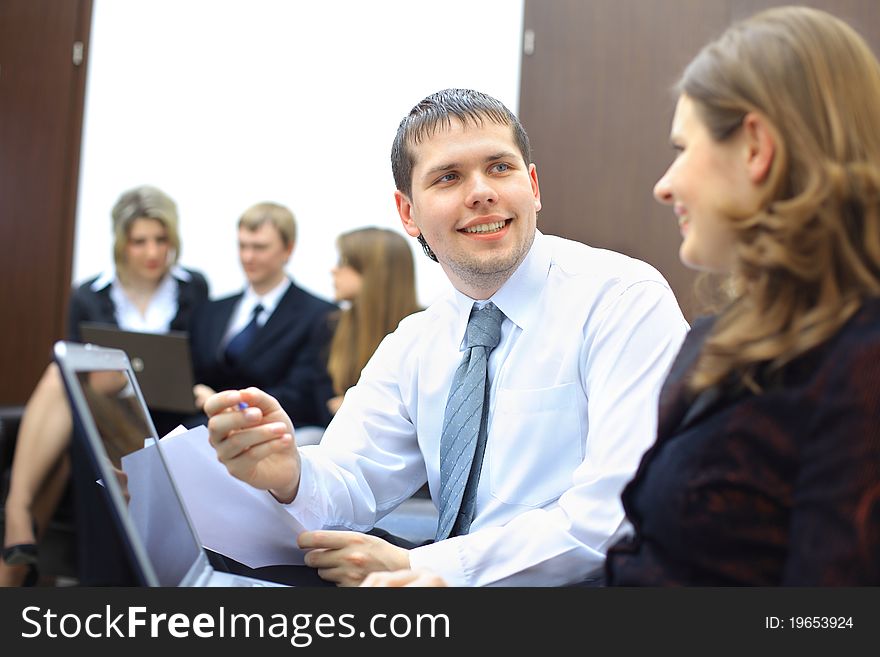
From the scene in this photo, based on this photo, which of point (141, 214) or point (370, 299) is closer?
point (370, 299)

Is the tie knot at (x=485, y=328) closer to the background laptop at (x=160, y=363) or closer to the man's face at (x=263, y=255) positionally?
the background laptop at (x=160, y=363)

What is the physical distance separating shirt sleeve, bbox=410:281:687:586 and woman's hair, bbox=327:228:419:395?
192cm

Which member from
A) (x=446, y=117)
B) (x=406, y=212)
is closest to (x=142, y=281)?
(x=406, y=212)

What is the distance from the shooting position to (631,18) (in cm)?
355

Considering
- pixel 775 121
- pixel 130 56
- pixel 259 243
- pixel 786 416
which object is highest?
pixel 130 56

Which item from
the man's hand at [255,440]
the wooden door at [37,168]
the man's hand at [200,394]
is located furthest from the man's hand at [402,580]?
the wooden door at [37,168]

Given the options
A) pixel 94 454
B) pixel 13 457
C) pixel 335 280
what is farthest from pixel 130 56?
pixel 94 454

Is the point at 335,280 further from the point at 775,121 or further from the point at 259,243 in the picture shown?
the point at 775,121

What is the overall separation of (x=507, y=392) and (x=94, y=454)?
2.54 feet

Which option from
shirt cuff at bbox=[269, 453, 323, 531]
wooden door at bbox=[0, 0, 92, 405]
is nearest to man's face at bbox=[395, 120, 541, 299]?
shirt cuff at bbox=[269, 453, 323, 531]

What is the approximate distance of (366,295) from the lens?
3312mm

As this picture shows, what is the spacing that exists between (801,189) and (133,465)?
2.44 ft

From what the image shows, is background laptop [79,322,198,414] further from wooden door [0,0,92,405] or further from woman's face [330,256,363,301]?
wooden door [0,0,92,405]

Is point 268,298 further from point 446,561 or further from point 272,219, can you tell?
point 446,561
